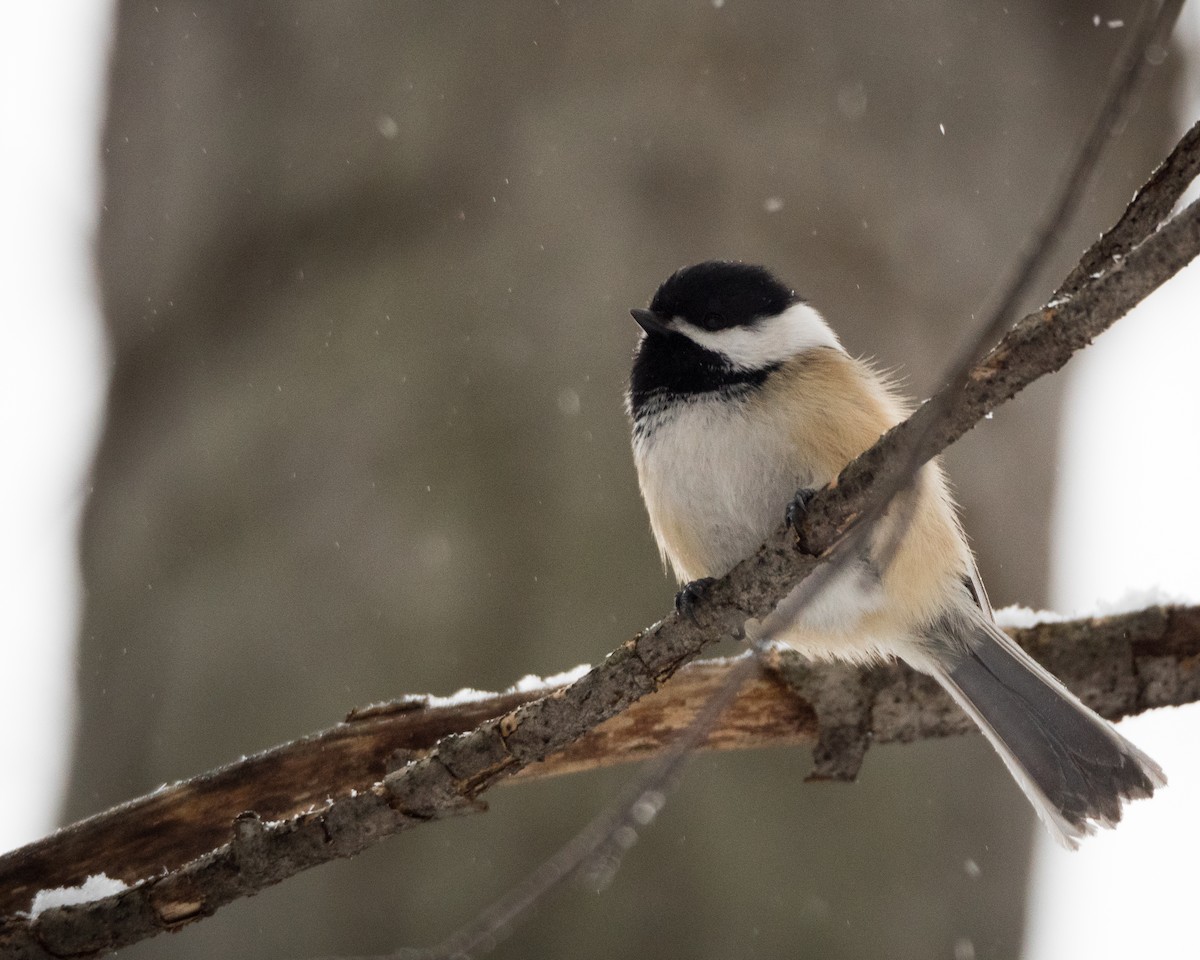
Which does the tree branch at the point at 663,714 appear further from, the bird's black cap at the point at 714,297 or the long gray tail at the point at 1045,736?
the bird's black cap at the point at 714,297

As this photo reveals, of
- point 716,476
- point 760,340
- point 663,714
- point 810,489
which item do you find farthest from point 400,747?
point 760,340

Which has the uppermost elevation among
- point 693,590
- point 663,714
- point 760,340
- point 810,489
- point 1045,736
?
point 760,340

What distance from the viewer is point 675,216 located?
2.88 meters

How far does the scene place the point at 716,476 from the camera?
198cm

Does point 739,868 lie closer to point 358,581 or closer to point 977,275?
point 358,581

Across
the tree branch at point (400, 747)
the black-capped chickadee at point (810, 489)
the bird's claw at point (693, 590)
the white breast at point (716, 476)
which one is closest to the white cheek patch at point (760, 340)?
the black-capped chickadee at point (810, 489)

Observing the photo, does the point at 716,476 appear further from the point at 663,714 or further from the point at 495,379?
the point at 495,379

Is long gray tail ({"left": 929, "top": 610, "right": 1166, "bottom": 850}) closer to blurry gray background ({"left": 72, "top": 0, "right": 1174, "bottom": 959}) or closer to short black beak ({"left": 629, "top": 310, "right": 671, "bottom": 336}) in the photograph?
blurry gray background ({"left": 72, "top": 0, "right": 1174, "bottom": 959})

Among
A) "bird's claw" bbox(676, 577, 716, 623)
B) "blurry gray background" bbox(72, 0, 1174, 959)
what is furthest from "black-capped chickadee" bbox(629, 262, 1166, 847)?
"blurry gray background" bbox(72, 0, 1174, 959)

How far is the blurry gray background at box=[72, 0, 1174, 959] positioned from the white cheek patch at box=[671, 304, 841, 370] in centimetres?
66

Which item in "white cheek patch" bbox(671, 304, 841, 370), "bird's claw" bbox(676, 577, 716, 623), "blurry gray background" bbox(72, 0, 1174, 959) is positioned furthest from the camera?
"blurry gray background" bbox(72, 0, 1174, 959)

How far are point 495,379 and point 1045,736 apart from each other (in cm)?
153

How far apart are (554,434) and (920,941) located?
1.55 m

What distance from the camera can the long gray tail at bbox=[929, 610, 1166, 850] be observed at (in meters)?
1.94
